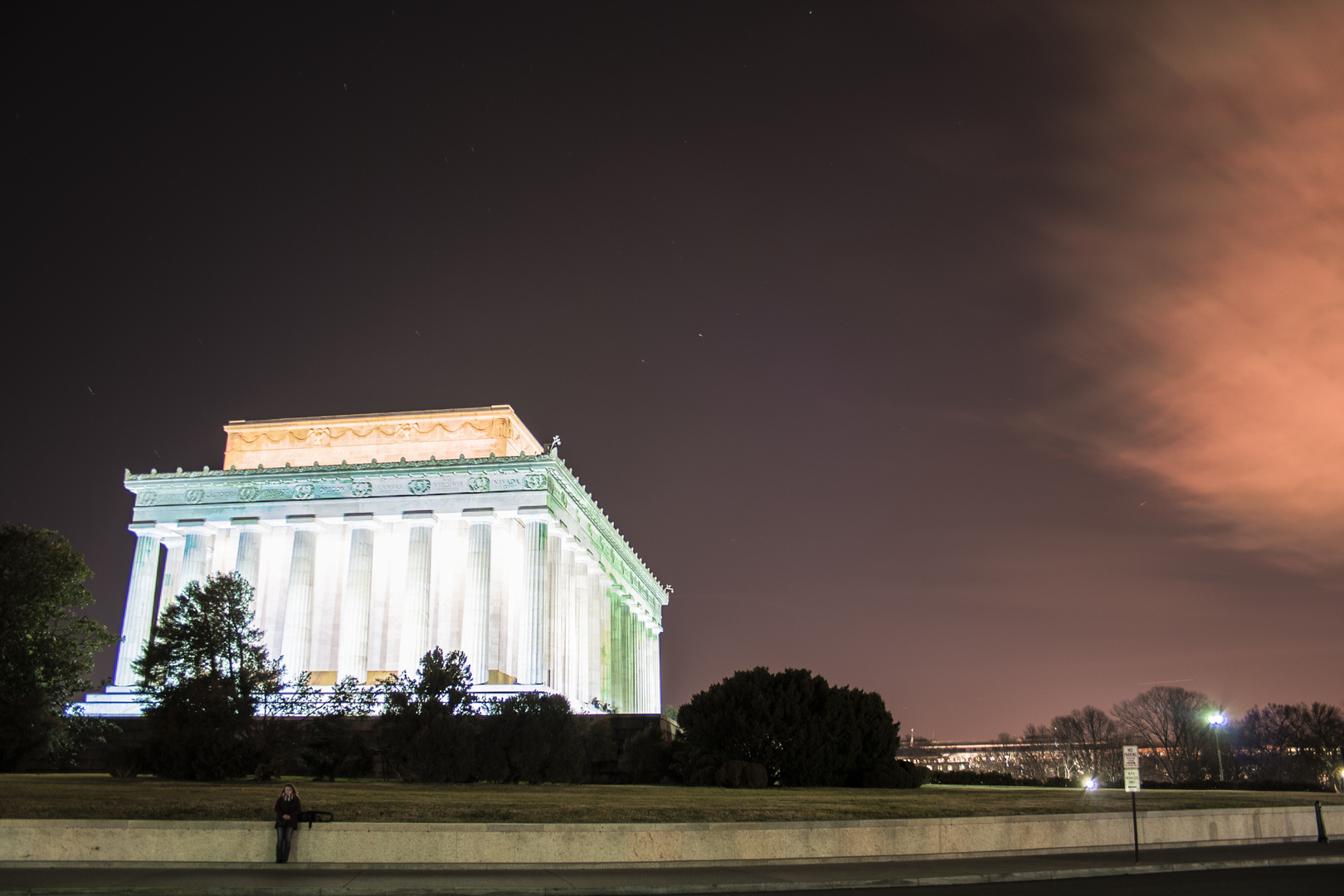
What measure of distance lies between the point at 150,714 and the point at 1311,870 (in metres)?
35.8

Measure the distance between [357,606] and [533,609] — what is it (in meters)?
10.7

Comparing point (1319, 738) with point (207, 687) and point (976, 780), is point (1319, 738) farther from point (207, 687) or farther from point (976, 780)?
point (207, 687)

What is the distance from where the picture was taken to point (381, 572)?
62625mm

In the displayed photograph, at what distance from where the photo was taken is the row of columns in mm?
55625

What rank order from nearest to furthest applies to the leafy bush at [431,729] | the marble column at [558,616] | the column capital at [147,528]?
the leafy bush at [431,729] → the marble column at [558,616] → the column capital at [147,528]

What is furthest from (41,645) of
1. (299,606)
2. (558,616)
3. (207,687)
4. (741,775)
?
(741,775)

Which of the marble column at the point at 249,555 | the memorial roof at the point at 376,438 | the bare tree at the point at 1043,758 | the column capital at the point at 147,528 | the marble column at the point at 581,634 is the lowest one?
the bare tree at the point at 1043,758

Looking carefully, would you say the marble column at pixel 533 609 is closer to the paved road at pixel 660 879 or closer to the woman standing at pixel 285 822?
the woman standing at pixel 285 822

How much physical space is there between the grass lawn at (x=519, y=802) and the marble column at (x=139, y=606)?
24026mm

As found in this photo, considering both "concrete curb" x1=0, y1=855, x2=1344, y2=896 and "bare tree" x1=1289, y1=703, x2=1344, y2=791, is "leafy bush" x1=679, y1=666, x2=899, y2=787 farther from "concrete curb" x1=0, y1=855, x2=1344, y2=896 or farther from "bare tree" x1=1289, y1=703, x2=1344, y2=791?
"bare tree" x1=1289, y1=703, x2=1344, y2=791

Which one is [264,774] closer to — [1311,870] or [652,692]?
[1311,870]

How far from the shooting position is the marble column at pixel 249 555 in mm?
58812

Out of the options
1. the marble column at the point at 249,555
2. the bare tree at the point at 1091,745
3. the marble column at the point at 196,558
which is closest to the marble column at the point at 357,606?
the marble column at the point at 249,555

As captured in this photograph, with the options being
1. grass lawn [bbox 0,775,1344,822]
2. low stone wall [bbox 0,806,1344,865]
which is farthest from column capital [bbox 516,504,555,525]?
low stone wall [bbox 0,806,1344,865]
